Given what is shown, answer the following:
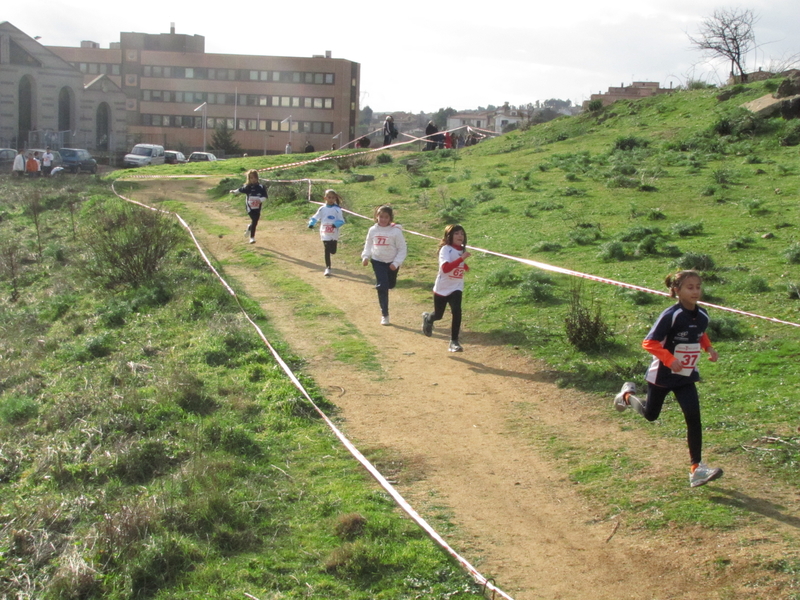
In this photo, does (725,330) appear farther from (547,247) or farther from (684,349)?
(547,247)

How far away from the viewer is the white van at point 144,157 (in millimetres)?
43719

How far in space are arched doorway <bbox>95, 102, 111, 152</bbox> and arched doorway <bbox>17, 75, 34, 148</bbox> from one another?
6456mm

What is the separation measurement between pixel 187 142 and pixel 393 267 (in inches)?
3264

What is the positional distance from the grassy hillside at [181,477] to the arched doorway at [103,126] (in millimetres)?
55424

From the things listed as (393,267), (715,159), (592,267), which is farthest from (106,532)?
(715,159)

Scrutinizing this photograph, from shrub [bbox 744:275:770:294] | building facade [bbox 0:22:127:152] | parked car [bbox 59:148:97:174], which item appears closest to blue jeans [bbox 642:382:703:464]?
shrub [bbox 744:275:770:294]

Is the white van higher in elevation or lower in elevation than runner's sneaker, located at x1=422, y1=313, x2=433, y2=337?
higher

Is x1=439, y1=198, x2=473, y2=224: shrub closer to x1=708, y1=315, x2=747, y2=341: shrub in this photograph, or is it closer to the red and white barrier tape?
the red and white barrier tape

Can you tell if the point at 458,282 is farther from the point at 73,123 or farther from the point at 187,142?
the point at 187,142

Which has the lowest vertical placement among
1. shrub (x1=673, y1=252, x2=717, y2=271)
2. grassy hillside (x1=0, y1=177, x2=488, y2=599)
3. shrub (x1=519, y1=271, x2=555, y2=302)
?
grassy hillside (x1=0, y1=177, x2=488, y2=599)

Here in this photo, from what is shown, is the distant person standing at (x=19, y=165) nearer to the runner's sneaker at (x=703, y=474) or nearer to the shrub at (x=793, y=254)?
the shrub at (x=793, y=254)

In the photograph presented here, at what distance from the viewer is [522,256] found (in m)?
13.4

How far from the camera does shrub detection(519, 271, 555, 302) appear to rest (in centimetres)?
1088

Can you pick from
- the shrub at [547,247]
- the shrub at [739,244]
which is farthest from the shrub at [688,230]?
the shrub at [547,247]
